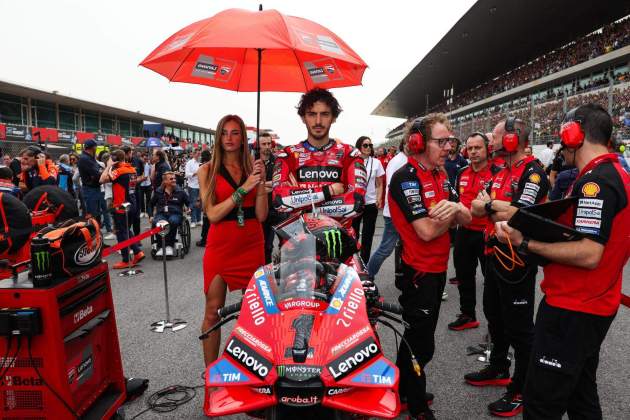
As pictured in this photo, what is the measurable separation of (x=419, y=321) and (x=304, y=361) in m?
1.39

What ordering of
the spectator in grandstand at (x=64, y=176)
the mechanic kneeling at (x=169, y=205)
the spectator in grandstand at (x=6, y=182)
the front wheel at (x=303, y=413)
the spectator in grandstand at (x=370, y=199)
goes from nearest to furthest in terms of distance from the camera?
the front wheel at (x=303, y=413) → the spectator in grandstand at (x=6, y=182) → the spectator in grandstand at (x=370, y=199) → the mechanic kneeling at (x=169, y=205) → the spectator in grandstand at (x=64, y=176)

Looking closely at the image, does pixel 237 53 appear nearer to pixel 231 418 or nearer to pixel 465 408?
pixel 231 418

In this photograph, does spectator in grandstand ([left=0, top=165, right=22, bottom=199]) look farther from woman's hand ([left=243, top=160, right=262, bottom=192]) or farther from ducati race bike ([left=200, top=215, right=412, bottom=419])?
ducati race bike ([left=200, top=215, right=412, bottom=419])

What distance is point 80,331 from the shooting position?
96.7 inches

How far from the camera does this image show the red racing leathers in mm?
2887

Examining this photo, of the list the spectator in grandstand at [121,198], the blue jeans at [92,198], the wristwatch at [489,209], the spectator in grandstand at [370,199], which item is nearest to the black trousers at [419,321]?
the wristwatch at [489,209]

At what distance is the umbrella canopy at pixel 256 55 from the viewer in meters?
2.74

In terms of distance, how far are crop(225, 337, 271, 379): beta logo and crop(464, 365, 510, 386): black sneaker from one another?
99.3 inches

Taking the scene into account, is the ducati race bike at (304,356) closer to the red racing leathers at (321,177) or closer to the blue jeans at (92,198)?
the red racing leathers at (321,177)

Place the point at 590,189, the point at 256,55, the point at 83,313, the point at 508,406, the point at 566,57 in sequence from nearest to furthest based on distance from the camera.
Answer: the point at 590,189 < the point at 83,313 < the point at 508,406 < the point at 256,55 < the point at 566,57

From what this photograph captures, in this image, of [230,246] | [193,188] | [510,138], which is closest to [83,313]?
[230,246]

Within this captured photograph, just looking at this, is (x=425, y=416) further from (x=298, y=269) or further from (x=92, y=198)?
(x=92, y=198)

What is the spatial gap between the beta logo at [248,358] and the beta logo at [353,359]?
239mm

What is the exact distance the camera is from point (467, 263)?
4.73 m
